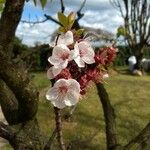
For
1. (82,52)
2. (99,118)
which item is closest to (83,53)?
(82,52)

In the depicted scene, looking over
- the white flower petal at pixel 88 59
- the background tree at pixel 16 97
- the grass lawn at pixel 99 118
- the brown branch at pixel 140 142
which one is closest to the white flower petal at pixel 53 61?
the white flower petal at pixel 88 59

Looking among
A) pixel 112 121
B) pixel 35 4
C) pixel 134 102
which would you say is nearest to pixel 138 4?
pixel 134 102

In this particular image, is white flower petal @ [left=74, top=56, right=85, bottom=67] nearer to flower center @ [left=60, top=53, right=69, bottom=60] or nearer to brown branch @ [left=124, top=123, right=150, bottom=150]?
flower center @ [left=60, top=53, right=69, bottom=60]

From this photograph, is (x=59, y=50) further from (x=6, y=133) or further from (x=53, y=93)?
(x=6, y=133)

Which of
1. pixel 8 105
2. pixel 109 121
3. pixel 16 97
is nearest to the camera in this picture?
pixel 16 97

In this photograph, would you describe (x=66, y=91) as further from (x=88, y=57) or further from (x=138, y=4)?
(x=138, y=4)

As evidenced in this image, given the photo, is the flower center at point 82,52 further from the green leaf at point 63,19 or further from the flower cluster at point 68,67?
the green leaf at point 63,19

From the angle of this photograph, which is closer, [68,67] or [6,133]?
[68,67]
